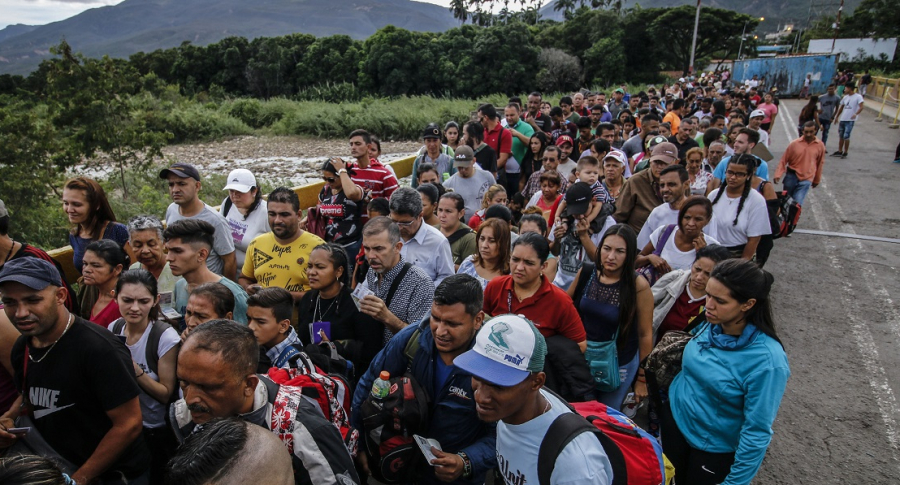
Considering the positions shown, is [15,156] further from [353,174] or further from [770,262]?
[770,262]

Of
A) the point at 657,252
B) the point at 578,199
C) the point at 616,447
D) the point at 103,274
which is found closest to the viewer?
the point at 616,447

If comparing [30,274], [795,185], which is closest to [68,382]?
[30,274]

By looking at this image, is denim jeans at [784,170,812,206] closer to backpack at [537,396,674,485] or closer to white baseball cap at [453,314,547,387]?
backpack at [537,396,674,485]

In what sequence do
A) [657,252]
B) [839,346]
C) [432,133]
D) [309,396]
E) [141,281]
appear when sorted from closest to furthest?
1. [309,396]
2. [141,281]
3. [657,252]
4. [839,346]
5. [432,133]

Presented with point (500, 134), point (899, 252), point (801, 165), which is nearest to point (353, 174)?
point (500, 134)

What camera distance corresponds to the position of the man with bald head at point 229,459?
1.50 m

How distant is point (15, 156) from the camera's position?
27.3 ft

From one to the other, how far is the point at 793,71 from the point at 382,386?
151 ft

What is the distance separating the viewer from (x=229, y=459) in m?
1.52

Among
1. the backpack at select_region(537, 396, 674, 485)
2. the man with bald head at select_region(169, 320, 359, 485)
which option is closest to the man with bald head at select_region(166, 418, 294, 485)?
the man with bald head at select_region(169, 320, 359, 485)

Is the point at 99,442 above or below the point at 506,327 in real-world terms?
below

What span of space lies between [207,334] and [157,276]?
2.25m

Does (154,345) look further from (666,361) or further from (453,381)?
(666,361)

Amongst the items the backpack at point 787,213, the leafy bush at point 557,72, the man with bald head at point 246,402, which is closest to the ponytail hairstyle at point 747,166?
the backpack at point 787,213
